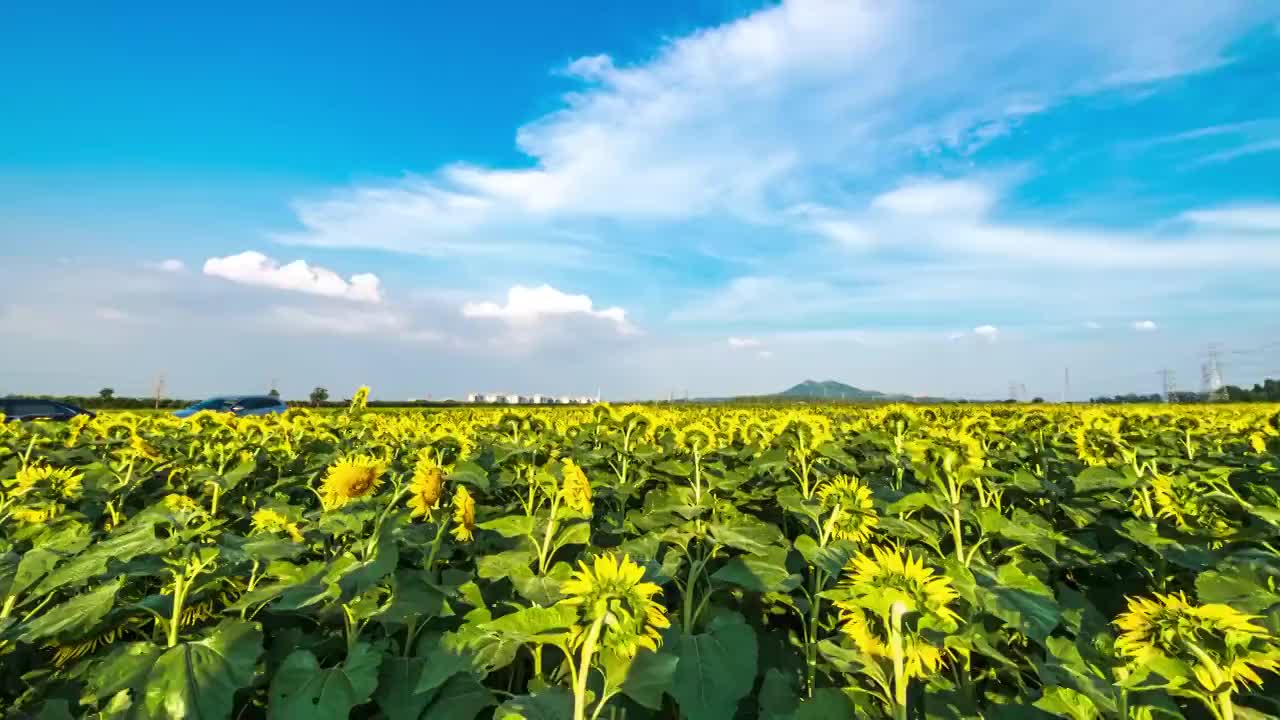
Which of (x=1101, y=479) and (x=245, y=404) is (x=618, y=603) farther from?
(x=245, y=404)

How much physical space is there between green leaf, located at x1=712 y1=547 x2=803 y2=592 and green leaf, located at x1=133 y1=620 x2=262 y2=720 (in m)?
1.63

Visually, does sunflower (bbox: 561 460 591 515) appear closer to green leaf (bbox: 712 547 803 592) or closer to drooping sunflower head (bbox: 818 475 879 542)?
green leaf (bbox: 712 547 803 592)

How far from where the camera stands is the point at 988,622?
2.50m

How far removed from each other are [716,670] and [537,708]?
0.71 meters

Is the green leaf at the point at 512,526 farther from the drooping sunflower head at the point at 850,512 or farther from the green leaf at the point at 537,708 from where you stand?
the drooping sunflower head at the point at 850,512

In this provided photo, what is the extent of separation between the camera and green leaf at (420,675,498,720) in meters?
1.93

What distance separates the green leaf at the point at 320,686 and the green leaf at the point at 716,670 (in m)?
0.97

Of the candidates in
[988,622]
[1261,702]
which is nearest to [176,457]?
[988,622]

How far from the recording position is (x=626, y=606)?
1.35 metres

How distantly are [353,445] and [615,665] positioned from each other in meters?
4.57

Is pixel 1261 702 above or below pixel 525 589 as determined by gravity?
below

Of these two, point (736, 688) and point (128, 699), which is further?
point (736, 688)

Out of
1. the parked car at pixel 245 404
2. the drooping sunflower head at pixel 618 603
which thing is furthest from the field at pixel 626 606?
the parked car at pixel 245 404

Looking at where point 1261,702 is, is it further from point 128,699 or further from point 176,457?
point 176,457
